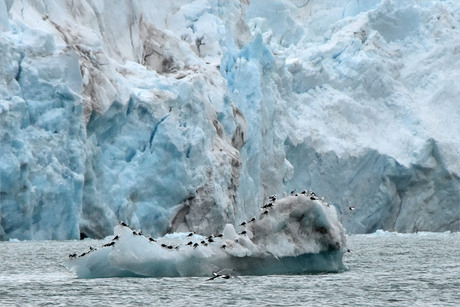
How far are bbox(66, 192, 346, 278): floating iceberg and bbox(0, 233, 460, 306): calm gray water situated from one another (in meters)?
0.22

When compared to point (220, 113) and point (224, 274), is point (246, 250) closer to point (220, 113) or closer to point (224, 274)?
point (224, 274)

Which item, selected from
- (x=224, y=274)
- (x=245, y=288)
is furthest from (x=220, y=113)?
(x=245, y=288)

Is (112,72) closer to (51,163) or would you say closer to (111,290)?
(51,163)

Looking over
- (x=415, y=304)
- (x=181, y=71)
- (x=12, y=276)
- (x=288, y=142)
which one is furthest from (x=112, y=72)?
(x=415, y=304)

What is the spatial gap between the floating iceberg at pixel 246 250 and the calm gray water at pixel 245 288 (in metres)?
0.22

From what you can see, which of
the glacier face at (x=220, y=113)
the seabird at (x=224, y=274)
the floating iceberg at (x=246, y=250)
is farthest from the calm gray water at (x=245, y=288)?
the glacier face at (x=220, y=113)

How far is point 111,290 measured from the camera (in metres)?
13.2

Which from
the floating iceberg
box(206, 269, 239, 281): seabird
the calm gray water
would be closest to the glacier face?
the calm gray water

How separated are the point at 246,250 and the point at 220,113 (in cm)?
1907

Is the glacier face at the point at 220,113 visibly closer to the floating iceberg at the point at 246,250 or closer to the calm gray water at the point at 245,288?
the calm gray water at the point at 245,288

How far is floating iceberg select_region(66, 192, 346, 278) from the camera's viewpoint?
14.3 metres

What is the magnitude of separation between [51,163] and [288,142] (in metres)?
15.4

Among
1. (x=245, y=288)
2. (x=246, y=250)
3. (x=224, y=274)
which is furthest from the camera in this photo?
(x=224, y=274)

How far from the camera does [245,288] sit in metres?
13.5
